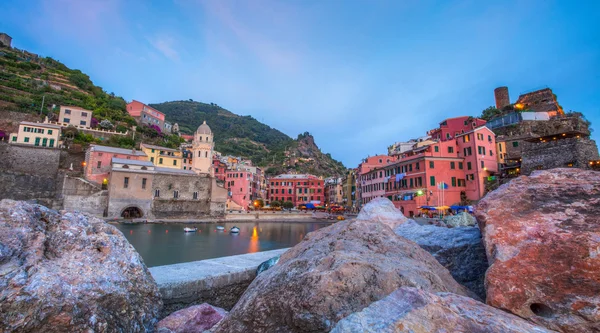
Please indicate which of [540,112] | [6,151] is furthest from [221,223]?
[540,112]

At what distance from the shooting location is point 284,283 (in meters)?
1.80

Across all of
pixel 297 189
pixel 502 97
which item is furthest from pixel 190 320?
pixel 502 97

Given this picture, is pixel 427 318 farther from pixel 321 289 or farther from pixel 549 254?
pixel 549 254

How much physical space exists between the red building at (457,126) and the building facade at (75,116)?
218 ft

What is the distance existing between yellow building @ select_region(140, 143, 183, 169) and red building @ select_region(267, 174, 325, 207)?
22.6 meters

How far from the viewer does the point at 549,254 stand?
1.93m

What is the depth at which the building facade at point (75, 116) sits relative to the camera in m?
53.4

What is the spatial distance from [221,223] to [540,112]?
51.7 metres

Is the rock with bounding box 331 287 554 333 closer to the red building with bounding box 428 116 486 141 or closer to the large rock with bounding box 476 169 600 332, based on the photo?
the large rock with bounding box 476 169 600 332

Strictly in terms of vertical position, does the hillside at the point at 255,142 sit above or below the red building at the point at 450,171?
above

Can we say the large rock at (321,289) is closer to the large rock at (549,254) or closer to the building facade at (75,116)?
the large rock at (549,254)

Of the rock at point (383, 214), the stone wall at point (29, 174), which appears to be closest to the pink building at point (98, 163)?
the stone wall at point (29, 174)

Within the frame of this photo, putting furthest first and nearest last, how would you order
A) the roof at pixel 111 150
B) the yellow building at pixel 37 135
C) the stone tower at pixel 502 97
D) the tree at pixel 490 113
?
the stone tower at pixel 502 97 → the tree at pixel 490 113 → the yellow building at pixel 37 135 → the roof at pixel 111 150

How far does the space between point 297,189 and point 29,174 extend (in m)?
47.5
